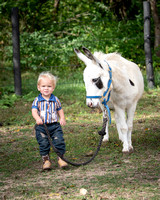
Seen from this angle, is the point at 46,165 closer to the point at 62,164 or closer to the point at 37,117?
the point at 62,164

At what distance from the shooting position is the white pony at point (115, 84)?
14.3ft

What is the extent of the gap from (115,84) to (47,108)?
1125mm

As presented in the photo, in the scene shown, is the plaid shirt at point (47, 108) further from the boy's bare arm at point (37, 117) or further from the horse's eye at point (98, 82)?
the horse's eye at point (98, 82)

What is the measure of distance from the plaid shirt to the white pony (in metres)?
0.48

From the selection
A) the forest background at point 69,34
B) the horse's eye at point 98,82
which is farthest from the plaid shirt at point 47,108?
the forest background at point 69,34

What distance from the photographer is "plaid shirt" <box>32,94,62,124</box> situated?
14.3 feet

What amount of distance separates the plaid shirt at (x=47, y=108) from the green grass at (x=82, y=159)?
2.20ft

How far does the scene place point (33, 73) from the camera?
1262 centimetres

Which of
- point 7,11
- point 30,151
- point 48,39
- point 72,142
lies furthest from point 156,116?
point 7,11

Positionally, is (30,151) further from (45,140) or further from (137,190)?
(137,190)

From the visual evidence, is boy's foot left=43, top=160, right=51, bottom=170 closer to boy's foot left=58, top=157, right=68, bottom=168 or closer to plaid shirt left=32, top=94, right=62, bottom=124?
boy's foot left=58, top=157, right=68, bottom=168

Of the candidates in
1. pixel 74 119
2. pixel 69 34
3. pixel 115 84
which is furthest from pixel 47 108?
pixel 69 34

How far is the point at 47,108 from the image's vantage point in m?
4.40

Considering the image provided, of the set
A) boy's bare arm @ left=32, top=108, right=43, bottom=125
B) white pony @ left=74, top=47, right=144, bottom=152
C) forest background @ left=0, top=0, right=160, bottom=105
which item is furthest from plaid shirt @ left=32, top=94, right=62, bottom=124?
forest background @ left=0, top=0, right=160, bottom=105
